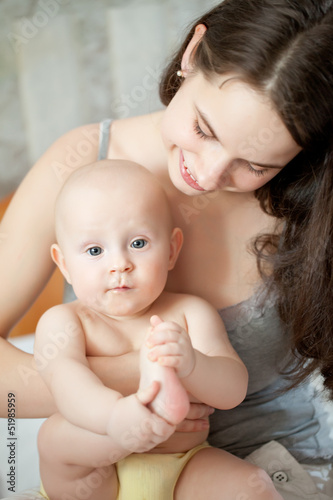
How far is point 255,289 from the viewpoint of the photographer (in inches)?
48.1

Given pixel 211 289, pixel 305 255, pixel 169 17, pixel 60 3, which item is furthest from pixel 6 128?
pixel 305 255

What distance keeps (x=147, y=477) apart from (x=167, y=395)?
0.90 feet

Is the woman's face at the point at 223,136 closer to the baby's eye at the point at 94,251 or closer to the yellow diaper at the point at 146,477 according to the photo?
the baby's eye at the point at 94,251

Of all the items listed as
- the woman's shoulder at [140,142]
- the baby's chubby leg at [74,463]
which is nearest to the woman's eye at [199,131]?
the woman's shoulder at [140,142]

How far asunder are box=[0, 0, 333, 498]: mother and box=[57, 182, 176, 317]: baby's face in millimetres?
109

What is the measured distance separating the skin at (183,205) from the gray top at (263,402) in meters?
0.04

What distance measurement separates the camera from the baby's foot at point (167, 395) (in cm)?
80

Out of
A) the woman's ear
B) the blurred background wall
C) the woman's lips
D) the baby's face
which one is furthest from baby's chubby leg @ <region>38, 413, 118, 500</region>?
the blurred background wall

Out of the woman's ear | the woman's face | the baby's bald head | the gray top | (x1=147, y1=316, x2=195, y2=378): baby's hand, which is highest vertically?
the woman's ear

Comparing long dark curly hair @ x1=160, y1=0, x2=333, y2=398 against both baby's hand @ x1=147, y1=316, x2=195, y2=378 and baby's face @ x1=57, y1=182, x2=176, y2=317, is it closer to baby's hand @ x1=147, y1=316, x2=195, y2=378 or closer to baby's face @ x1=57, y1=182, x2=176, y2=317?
baby's face @ x1=57, y1=182, x2=176, y2=317

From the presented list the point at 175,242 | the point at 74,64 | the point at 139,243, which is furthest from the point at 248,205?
the point at 74,64

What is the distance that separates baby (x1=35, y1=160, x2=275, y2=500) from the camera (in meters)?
0.93

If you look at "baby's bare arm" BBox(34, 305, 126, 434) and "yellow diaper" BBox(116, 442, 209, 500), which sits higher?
"baby's bare arm" BBox(34, 305, 126, 434)

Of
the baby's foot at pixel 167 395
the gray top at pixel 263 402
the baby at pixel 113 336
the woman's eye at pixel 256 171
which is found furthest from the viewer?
the gray top at pixel 263 402
